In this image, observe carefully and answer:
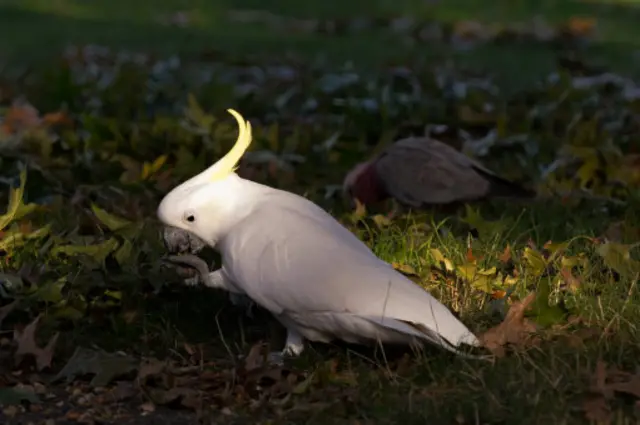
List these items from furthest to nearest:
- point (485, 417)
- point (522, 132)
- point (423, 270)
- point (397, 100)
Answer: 1. point (397, 100)
2. point (522, 132)
3. point (423, 270)
4. point (485, 417)

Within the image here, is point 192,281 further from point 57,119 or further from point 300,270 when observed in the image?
point 57,119

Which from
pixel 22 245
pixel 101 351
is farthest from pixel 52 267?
pixel 101 351

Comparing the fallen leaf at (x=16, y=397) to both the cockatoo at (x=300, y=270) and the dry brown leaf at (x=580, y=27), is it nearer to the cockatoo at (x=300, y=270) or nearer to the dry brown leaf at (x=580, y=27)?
the cockatoo at (x=300, y=270)

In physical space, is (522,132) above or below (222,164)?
below

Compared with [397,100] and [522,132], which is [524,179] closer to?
[522,132]

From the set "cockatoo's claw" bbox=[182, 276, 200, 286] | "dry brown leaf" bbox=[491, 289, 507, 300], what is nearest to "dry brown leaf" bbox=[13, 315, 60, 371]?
"cockatoo's claw" bbox=[182, 276, 200, 286]

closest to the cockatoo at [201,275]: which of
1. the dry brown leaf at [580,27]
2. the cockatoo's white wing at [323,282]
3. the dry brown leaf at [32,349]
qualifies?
the cockatoo's white wing at [323,282]

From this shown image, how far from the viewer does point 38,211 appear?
464 centimetres

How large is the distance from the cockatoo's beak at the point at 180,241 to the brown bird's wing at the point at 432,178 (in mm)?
1506

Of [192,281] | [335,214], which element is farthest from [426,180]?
[192,281]

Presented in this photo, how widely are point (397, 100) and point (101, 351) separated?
3.81 meters

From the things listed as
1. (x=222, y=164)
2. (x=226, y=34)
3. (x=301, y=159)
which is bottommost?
(x=226, y=34)

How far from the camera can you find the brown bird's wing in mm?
4953

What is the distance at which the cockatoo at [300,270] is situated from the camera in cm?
322
